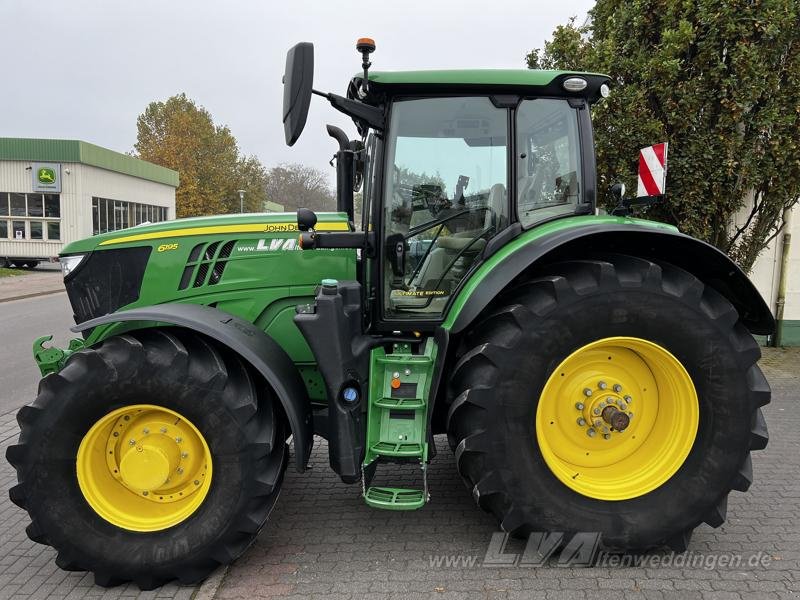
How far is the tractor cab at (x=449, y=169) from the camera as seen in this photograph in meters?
3.00

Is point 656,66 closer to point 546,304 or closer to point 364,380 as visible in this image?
point 546,304

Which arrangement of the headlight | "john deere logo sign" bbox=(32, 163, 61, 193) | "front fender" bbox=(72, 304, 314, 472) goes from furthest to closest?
"john deere logo sign" bbox=(32, 163, 61, 193) < the headlight < "front fender" bbox=(72, 304, 314, 472)

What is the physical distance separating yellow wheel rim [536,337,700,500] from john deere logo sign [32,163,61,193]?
1065 inches

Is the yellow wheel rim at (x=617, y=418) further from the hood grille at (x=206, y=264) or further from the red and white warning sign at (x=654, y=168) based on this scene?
the red and white warning sign at (x=654, y=168)

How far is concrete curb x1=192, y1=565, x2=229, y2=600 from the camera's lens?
262cm

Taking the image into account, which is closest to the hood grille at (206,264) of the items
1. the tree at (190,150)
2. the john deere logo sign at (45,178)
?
the john deere logo sign at (45,178)

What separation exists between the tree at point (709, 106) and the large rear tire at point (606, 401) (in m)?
4.76

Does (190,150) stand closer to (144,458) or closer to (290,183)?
(290,183)

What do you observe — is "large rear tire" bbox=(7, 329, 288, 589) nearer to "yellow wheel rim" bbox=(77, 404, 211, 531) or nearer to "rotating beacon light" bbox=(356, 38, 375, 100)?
"yellow wheel rim" bbox=(77, 404, 211, 531)

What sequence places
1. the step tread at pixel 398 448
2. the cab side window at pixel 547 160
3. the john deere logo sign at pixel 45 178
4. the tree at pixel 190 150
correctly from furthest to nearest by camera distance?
the tree at pixel 190 150 < the john deere logo sign at pixel 45 178 < the cab side window at pixel 547 160 < the step tread at pixel 398 448

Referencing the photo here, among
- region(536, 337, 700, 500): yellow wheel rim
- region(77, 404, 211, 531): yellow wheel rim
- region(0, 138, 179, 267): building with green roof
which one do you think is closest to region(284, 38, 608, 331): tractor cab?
region(536, 337, 700, 500): yellow wheel rim

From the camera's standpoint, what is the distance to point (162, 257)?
3.33 m

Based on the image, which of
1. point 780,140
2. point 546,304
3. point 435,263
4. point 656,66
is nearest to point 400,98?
point 435,263

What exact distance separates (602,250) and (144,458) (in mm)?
2447
